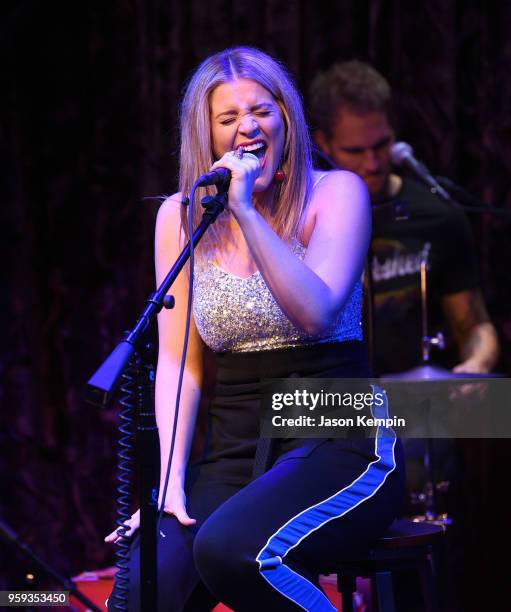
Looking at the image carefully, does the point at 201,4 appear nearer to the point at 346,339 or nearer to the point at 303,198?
the point at 303,198

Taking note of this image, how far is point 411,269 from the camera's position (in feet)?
9.11

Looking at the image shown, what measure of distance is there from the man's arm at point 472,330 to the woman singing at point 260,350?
903 millimetres

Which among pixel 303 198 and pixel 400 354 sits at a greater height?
pixel 303 198

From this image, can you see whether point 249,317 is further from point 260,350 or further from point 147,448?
point 147,448

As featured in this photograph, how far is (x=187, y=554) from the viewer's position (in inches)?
62.5

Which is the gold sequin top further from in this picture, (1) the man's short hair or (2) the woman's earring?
(1) the man's short hair

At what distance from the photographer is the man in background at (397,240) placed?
272 centimetres

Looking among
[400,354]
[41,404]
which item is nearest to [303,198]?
[400,354]

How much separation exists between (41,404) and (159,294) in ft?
6.71

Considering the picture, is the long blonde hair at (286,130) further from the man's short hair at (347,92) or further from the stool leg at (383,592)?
the man's short hair at (347,92)

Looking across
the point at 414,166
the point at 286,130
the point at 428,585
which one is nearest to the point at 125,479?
the point at 428,585

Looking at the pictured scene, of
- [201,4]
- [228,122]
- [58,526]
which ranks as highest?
[201,4]

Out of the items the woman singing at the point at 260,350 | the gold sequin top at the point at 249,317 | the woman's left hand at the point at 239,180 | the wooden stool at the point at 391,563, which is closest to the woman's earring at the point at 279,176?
the woman singing at the point at 260,350

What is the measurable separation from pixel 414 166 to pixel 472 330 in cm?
52
